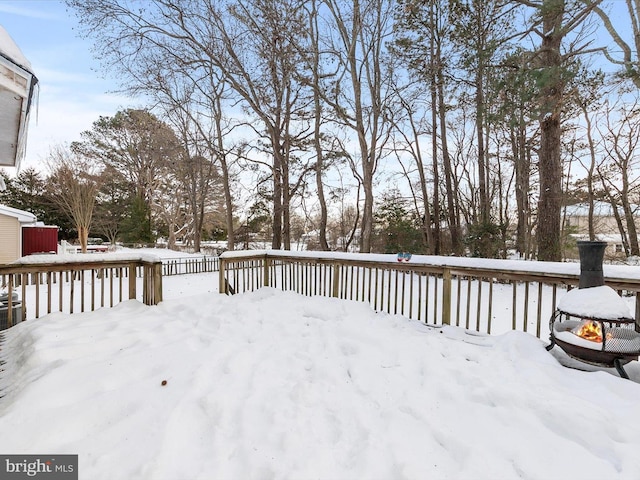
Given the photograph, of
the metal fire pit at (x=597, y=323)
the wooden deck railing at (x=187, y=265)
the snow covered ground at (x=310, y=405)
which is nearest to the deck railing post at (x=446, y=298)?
the snow covered ground at (x=310, y=405)

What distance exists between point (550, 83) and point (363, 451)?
254 inches

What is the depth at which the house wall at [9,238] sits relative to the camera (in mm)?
11980

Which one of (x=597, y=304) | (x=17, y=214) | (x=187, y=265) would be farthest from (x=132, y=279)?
(x=17, y=214)

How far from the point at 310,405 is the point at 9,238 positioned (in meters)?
16.3

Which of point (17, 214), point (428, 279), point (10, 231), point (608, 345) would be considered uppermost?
point (17, 214)

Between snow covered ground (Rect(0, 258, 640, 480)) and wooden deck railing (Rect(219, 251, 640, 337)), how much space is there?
0.59 meters

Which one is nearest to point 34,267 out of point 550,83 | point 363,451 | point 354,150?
point 363,451

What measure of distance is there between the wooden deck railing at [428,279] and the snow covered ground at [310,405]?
593 mm

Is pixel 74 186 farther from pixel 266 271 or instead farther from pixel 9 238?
pixel 266 271

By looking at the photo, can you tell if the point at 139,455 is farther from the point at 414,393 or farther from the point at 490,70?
the point at 490,70

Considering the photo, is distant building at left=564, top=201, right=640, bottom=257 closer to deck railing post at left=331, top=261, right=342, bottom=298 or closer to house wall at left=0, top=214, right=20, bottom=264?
deck railing post at left=331, top=261, right=342, bottom=298

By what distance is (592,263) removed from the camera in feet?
7.93

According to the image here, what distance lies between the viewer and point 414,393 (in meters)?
2.09

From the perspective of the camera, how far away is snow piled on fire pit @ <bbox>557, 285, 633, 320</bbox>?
7.12 feet
